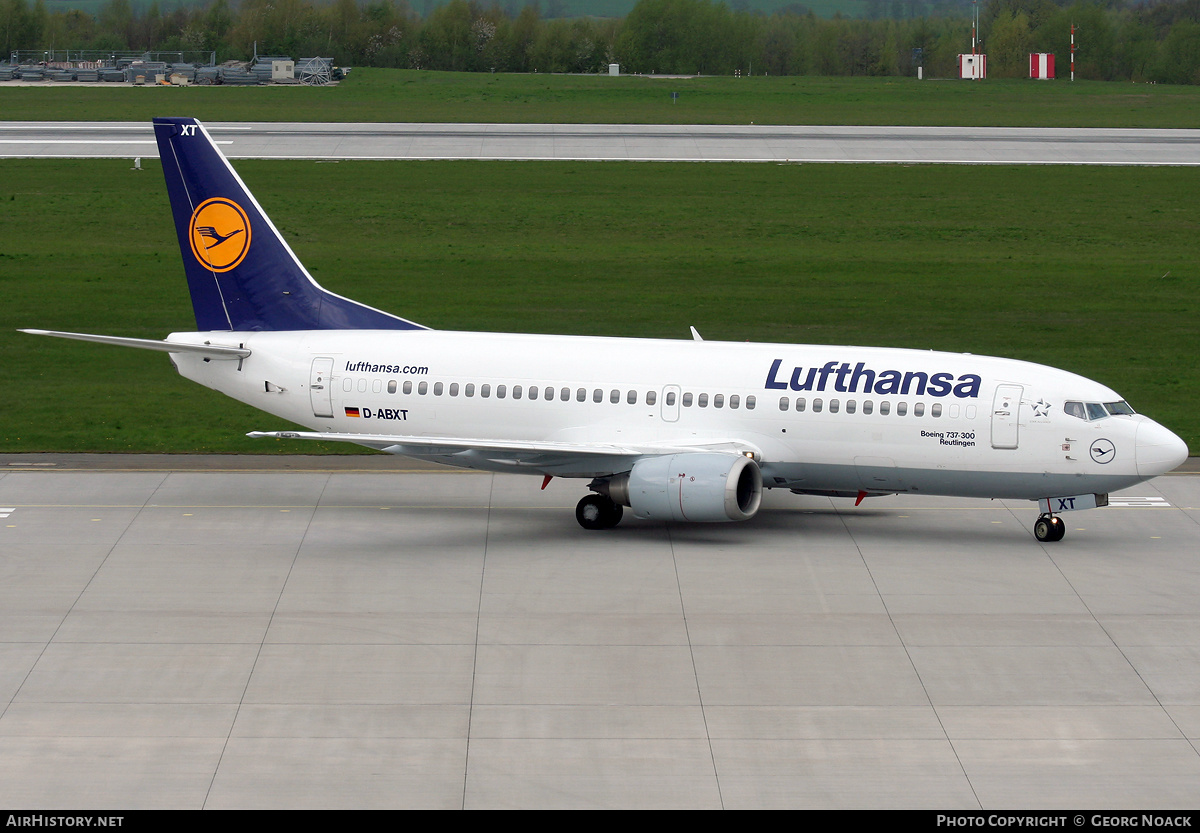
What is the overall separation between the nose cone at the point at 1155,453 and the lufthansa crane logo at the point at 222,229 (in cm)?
1946

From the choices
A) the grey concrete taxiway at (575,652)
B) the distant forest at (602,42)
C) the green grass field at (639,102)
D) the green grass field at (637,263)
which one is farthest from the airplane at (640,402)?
the distant forest at (602,42)

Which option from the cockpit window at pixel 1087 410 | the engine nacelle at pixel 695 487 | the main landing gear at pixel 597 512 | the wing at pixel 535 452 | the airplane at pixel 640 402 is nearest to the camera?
the engine nacelle at pixel 695 487

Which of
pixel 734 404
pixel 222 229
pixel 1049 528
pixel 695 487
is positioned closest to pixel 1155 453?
pixel 1049 528

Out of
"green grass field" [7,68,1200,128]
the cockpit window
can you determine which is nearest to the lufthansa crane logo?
the cockpit window

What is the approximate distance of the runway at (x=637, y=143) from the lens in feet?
283

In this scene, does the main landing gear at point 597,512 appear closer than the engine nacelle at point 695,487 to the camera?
No

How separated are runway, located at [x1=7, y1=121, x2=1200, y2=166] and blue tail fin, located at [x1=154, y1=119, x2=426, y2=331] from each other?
52.8m

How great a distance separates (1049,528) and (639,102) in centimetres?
9149

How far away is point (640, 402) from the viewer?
99.0 feet

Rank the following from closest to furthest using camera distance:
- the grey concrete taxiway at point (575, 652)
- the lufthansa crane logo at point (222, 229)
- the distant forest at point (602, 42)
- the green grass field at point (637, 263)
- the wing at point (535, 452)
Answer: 1. the grey concrete taxiway at point (575, 652)
2. the wing at point (535, 452)
3. the lufthansa crane logo at point (222, 229)
4. the green grass field at point (637, 263)
5. the distant forest at point (602, 42)

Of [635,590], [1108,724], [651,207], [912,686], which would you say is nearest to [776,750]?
[912,686]

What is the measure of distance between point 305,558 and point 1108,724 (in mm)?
14993

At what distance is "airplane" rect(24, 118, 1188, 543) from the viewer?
2844 cm

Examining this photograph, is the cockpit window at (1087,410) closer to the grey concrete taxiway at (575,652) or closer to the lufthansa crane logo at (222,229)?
the grey concrete taxiway at (575,652)
